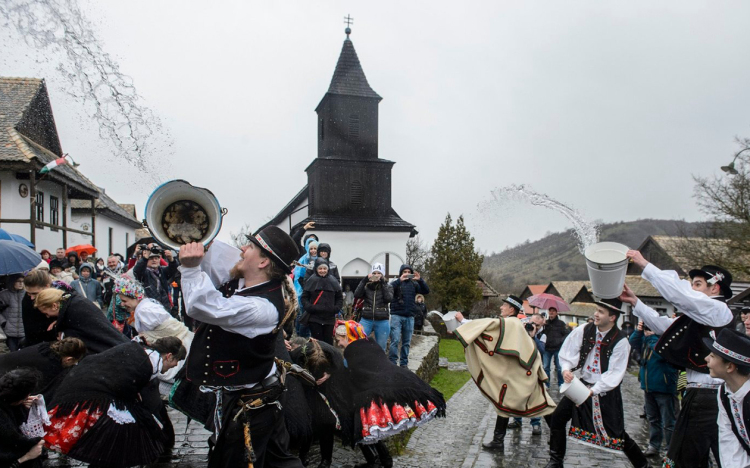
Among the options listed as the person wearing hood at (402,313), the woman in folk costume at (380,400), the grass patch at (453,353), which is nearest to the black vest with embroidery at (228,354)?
the woman in folk costume at (380,400)

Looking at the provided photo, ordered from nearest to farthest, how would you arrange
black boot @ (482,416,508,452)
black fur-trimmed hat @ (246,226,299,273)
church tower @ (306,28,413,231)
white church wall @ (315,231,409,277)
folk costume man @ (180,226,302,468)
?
1. folk costume man @ (180,226,302,468)
2. black fur-trimmed hat @ (246,226,299,273)
3. black boot @ (482,416,508,452)
4. white church wall @ (315,231,409,277)
5. church tower @ (306,28,413,231)

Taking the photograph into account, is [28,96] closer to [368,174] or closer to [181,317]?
[181,317]

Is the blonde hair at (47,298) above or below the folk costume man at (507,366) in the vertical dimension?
above

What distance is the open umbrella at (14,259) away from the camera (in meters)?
6.34

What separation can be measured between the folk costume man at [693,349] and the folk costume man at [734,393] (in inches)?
37.2

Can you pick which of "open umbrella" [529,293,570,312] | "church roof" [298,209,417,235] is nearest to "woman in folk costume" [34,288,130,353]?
"open umbrella" [529,293,570,312]

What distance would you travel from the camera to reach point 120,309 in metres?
8.05

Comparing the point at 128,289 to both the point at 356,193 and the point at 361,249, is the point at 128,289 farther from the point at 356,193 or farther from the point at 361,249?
the point at 356,193

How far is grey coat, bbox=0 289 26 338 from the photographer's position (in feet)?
22.7

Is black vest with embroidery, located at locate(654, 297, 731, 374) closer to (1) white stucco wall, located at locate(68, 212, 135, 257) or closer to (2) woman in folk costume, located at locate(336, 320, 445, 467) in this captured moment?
(2) woman in folk costume, located at locate(336, 320, 445, 467)

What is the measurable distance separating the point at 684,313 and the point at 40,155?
63.7ft

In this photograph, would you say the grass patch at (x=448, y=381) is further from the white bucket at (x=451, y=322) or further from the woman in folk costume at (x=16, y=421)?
the woman in folk costume at (x=16, y=421)

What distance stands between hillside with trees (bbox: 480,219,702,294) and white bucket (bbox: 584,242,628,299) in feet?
147

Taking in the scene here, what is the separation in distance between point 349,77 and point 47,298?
102ft
